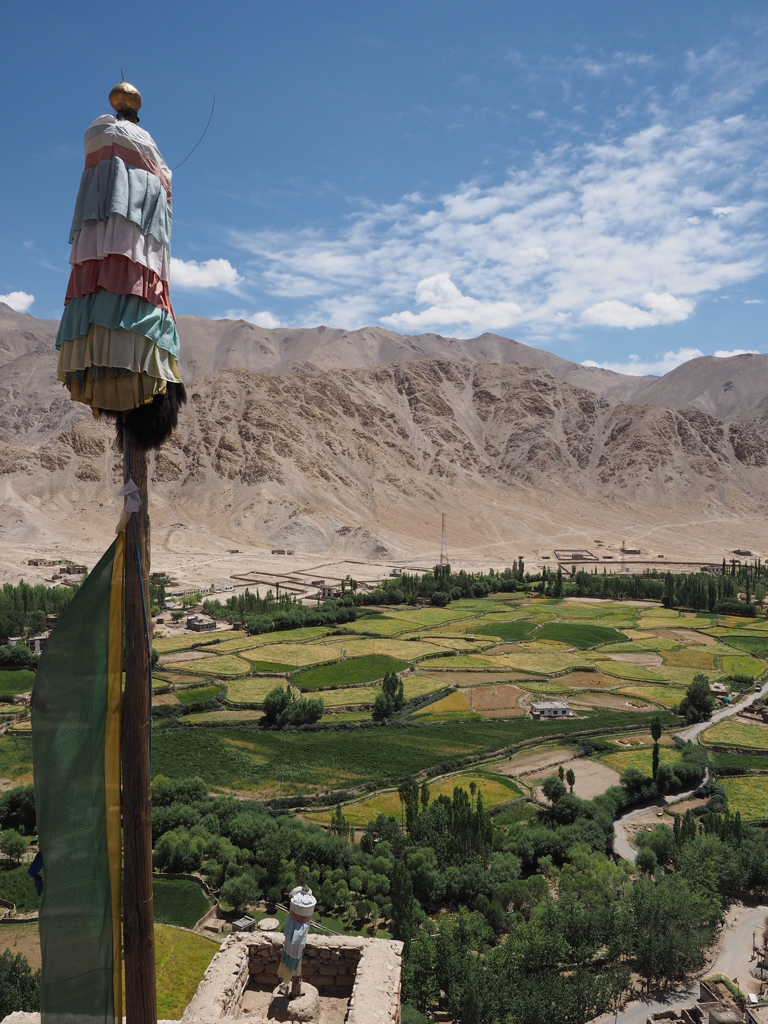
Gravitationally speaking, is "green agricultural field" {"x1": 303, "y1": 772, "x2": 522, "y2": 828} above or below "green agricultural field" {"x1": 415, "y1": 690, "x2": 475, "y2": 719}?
below

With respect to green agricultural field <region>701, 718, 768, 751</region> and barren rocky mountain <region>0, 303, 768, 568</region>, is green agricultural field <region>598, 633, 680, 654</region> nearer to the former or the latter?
green agricultural field <region>701, 718, 768, 751</region>

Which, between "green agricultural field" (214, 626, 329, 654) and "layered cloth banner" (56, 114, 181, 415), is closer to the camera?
"layered cloth banner" (56, 114, 181, 415)

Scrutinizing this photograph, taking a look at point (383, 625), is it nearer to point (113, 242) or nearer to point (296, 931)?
point (296, 931)

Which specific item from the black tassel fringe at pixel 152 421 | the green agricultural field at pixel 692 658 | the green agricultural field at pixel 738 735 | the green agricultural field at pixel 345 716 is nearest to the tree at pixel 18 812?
the green agricultural field at pixel 345 716

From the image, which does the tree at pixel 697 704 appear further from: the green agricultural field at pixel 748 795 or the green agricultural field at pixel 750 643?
the green agricultural field at pixel 750 643

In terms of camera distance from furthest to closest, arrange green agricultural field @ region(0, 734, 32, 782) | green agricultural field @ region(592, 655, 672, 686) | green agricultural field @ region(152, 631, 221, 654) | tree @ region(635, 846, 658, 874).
Result: green agricultural field @ region(152, 631, 221, 654) → green agricultural field @ region(592, 655, 672, 686) → green agricultural field @ region(0, 734, 32, 782) → tree @ region(635, 846, 658, 874)

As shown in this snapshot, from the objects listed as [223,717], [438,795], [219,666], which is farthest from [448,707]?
[219,666]

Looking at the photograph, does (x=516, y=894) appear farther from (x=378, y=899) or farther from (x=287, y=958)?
(x=287, y=958)

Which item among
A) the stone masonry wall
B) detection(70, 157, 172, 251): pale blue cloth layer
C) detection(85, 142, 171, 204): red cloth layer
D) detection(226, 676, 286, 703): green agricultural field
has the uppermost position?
detection(85, 142, 171, 204): red cloth layer

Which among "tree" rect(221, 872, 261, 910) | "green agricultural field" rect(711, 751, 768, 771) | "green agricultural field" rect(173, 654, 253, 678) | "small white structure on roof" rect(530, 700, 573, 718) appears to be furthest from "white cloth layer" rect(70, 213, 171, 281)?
"green agricultural field" rect(173, 654, 253, 678)
